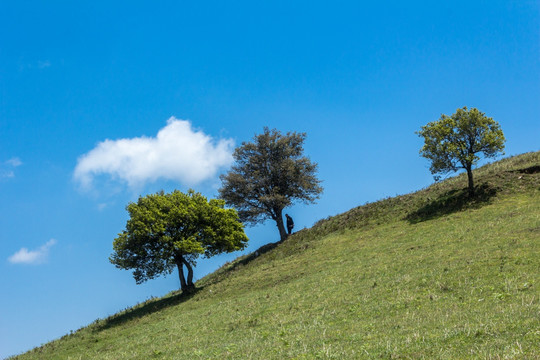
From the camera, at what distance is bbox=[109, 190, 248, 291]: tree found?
4569cm

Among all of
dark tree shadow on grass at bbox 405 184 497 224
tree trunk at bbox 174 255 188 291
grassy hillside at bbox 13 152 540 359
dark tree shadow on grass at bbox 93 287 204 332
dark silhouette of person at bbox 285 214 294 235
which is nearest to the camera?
grassy hillside at bbox 13 152 540 359

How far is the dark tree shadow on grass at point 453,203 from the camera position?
43875mm

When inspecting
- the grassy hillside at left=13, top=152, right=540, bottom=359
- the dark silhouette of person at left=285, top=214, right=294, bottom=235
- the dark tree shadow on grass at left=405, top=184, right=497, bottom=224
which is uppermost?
the dark silhouette of person at left=285, top=214, right=294, bottom=235

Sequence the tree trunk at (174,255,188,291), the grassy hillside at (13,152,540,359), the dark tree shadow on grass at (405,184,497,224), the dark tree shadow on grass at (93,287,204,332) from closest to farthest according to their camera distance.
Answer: the grassy hillside at (13,152,540,359) → the dark tree shadow on grass at (93,287,204,332) → the dark tree shadow on grass at (405,184,497,224) → the tree trunk at (174,255,188,291)

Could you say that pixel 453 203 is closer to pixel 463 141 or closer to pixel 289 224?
pixel 463 141

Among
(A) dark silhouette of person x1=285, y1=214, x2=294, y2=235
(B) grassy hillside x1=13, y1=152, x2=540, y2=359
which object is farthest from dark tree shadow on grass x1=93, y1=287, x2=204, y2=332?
(A) dark silhouette of person x1=285, y1=214, x2=294, y2=235

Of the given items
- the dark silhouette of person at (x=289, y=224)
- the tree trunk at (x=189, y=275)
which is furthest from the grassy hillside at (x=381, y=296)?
the dark silhouette of person at (x=289, y=224)

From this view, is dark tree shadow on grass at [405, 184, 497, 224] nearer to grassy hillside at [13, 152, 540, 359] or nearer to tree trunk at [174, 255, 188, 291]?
grassy hillside at [13, 152, 540, 359]

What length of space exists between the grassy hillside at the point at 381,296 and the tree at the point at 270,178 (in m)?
6.84

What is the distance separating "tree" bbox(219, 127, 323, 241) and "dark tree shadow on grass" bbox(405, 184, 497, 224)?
18.4 m

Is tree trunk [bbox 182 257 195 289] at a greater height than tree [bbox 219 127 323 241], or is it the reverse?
tree [bbox 219 127 323 241]

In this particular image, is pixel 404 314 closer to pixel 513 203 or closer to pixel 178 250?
pixel 513 203

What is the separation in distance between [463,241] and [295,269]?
14.6 metres

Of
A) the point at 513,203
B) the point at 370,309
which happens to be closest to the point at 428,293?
the point at 370,309
